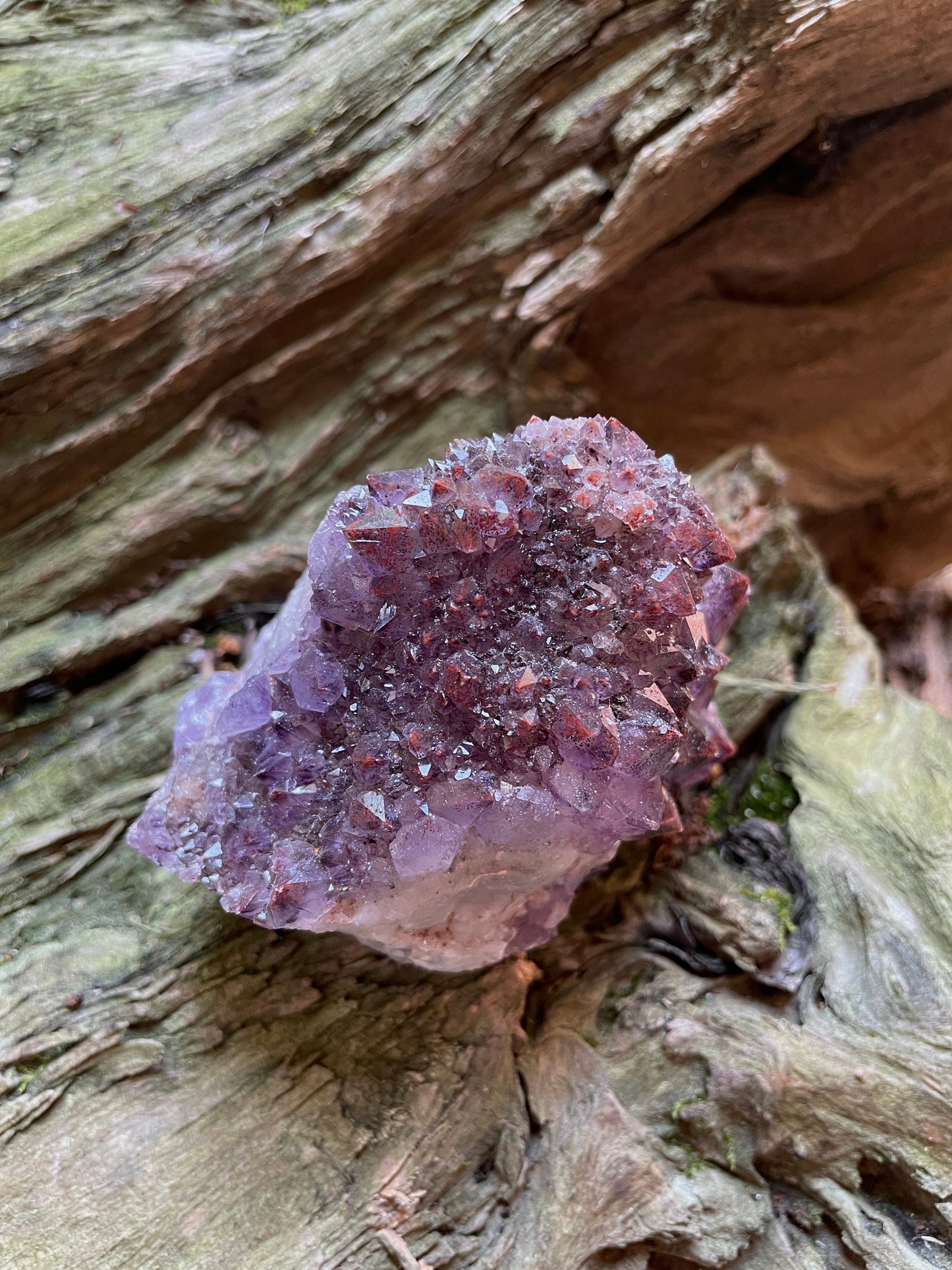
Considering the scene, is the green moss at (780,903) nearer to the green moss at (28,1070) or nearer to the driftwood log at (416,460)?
the driftwood log at (416,460)

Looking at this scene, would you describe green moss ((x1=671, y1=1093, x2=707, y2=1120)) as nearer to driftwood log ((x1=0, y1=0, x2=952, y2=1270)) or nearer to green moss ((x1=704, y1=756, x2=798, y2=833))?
driftwood log ((x1=0, y1=0, x2=952, y2=1270))

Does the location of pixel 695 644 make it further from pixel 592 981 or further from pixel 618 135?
pixel 618 135

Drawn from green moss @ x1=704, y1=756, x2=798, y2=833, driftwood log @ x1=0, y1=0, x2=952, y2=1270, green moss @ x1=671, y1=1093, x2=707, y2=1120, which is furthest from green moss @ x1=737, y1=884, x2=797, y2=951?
green moss @ x1=671, y1=1093, x2=707, y2=1120

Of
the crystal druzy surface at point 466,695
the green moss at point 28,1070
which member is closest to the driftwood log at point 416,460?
the green moss at point 28,1070

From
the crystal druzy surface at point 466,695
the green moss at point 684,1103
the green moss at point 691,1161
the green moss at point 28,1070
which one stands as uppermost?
the crystal druzy surface at point 466,695

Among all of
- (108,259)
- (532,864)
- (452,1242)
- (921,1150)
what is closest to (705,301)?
(108,259)

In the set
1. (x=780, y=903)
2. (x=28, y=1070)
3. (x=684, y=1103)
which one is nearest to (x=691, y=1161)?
(x=684, y=1103)
